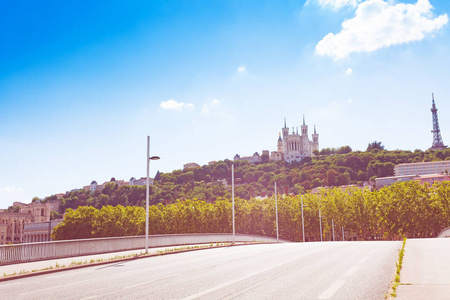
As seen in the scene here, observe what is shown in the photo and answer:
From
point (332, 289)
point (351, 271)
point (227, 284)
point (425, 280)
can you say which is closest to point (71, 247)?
point (227, 284)

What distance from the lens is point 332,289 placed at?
9.52 meters

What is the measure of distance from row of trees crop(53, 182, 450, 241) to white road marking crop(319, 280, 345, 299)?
7037cm

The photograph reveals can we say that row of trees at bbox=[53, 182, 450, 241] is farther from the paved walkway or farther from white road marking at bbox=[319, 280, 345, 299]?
white road marking at bbox=[319, 280, 345, 299]

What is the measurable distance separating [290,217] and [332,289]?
87504 millimetres

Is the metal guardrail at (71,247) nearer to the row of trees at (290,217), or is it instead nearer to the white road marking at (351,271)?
the white road marking at (351,271)

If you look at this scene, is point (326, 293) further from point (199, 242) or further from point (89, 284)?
point (199, 242)

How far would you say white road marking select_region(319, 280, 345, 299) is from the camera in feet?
28.3

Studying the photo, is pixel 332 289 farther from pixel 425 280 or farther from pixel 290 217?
pixel 290 217

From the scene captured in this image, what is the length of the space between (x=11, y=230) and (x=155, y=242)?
590 feet

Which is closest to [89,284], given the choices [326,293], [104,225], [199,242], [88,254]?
[326,293]

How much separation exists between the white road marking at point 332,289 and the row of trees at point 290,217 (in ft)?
231

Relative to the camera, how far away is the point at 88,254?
80.0 feet

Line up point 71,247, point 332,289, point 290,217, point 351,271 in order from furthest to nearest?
point 290,217 → point 71,247 → point 351,271 → point 332,289

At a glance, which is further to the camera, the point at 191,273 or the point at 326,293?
the point at 191,273
